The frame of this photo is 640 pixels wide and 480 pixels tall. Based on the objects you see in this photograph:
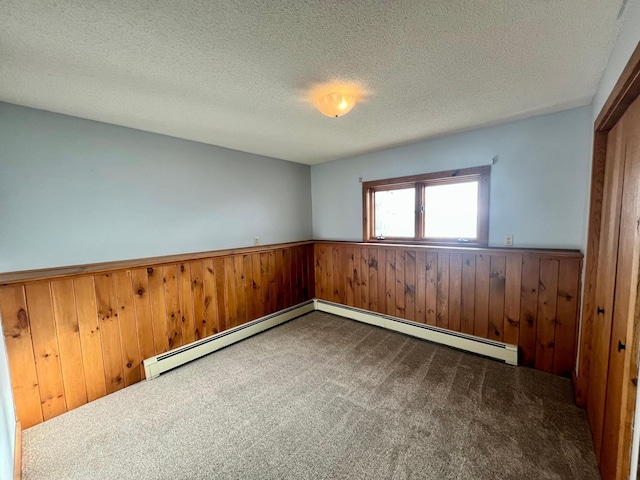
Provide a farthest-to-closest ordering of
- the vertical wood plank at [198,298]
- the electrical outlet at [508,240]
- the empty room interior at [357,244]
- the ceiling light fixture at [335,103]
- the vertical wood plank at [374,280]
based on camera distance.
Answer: the vertical wood plank at [374,280]
the vertical wood plank at [198,298]
the electrical outlet at [508,240]
the ceiling light fixture at [335,103]
the empty room interior at [357,244]

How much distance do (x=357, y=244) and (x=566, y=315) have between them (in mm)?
2120

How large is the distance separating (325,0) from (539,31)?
40.7 inches

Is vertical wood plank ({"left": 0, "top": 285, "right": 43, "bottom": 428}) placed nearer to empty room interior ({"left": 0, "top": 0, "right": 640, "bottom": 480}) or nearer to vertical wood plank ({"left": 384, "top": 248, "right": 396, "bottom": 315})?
empty room interior ({"left": 0, "top": 0, "right": 640, "bottom": 480})

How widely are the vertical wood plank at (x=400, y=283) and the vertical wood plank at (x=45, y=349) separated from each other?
10.4ft

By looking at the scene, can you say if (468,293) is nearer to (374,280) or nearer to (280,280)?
(374,280)

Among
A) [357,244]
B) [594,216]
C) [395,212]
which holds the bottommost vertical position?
[357,244]

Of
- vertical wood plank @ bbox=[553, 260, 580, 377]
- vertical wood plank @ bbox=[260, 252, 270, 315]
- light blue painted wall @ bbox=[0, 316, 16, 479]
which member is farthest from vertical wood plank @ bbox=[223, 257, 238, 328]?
vertical wood plank @ bbox=[553, 260, 580, 377]

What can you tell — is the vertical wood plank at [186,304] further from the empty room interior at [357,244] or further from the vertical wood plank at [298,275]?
the vertical wood plank at [298,275]

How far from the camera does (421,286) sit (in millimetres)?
2920

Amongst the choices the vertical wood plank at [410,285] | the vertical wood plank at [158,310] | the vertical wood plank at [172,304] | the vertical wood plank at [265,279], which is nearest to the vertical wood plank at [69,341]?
the vertical wood plank at [158,310]

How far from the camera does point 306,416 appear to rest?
180 cm

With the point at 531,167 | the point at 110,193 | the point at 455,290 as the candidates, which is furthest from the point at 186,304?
the point at 531,167

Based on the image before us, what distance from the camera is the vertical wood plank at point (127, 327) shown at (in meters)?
2.18

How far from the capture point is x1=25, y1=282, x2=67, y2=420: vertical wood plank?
1812 millimetres
